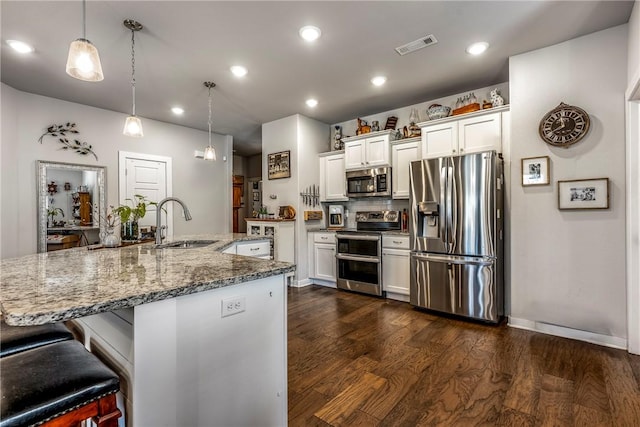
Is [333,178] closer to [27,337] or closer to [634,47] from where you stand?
[634,47]

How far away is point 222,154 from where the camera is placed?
5.82 metres

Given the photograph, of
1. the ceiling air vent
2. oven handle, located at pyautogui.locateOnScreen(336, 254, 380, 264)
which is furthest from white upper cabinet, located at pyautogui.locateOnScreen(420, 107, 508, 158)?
oven handle, located at pyautogui.locateOnScreen(336, 254, 380, 264)

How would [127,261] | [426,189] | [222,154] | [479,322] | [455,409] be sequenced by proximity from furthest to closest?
[222,154], [426,189], [479,322], [455,409], [127,261]

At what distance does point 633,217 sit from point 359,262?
2.70 m

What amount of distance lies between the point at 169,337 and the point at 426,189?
299 centimetres

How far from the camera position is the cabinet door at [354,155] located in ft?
14.3

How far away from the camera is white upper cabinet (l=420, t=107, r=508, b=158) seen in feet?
10.6

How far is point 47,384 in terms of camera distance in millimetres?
861

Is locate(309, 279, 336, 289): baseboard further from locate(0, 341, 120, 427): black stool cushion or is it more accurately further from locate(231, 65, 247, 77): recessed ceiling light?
locate(0, 341, 120, 427): black stool cushion

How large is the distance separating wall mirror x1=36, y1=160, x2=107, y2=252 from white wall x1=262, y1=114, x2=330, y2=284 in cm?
242

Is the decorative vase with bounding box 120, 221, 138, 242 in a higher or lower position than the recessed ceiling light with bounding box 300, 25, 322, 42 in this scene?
lower

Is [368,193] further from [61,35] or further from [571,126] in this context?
[61,35]

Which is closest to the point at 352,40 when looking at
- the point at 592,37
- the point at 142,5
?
the point at 142,5

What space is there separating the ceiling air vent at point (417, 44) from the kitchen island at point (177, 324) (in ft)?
7.95
